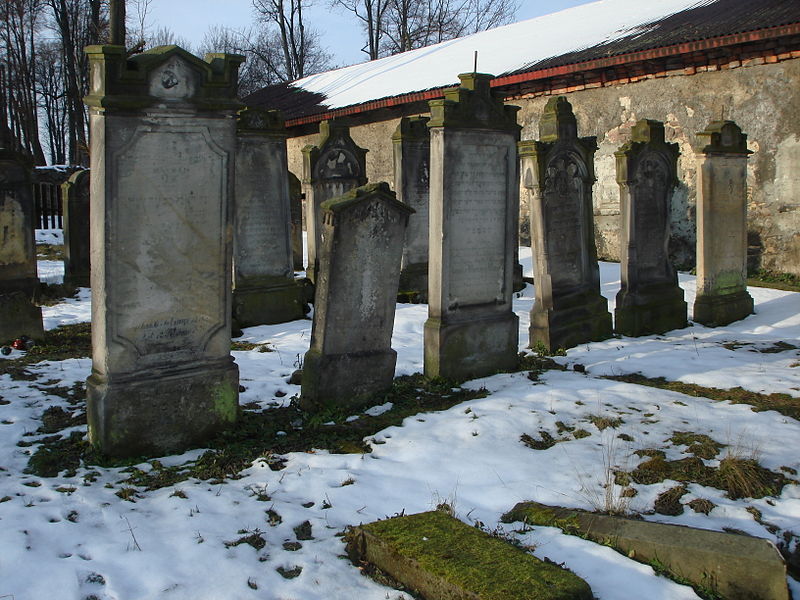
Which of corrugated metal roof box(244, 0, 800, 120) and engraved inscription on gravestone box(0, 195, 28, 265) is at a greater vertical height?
corrugated metal roof box(244, 0, 800, 120)

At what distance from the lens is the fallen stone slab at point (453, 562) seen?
292 centimetres

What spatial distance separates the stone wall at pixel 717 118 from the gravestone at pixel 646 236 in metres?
4.06

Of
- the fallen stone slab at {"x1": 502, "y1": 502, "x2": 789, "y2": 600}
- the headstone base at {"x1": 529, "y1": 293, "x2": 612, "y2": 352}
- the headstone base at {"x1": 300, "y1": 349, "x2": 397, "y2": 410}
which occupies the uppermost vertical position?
the headstone base at {"x1": 529, "y1": 293, "x2": 612, "y2": 352}

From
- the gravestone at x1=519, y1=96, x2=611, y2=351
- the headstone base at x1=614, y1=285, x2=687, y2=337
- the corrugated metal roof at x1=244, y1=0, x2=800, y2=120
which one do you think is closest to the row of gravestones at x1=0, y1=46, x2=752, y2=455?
the gravestone at x1=519, y1=96, x2=611, y2=351

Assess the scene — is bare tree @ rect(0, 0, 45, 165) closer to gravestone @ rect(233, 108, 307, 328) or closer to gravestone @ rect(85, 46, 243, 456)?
gravestone @ rect(233, 108, 307, 328)

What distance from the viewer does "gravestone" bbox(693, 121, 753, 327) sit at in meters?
9.27

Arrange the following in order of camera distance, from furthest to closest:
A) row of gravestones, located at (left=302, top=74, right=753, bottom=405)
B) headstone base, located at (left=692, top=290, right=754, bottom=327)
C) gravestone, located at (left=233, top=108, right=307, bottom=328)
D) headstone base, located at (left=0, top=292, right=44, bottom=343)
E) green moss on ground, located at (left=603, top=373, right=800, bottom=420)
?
headstone base, located at (left=692, top=290, right=754, bottom=327) → gravestone, located at (left=233, top=108, right=307, bottom=328) → headstone base, located at (left=0, top=292, right=44, bottom=343) → row of gravestones, located at (left=302, top=74, right=753, bottom=405) → green moss on ground, located at (left=603, top=373, right=800, bottom=420)

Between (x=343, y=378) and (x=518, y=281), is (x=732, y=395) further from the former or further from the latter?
(x=518, y=281)

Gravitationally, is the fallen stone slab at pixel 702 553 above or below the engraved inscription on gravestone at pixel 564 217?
below

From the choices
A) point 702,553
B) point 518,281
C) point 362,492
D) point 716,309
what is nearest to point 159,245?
point 362,492

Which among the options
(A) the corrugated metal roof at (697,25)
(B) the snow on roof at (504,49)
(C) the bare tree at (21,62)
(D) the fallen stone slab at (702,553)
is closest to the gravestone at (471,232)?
(D) the fallen stone slab at (702,553)

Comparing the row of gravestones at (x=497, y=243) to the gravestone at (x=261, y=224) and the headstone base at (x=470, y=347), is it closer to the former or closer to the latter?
the headstone base at (x=470, y=347)

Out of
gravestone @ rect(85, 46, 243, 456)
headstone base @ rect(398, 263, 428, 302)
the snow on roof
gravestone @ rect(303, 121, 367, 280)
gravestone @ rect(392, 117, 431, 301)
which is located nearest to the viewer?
gravestone @ rect(85, 46, 243, 456)

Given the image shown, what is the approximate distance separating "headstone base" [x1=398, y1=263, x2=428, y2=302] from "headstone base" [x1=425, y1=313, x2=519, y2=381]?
13.1ft
